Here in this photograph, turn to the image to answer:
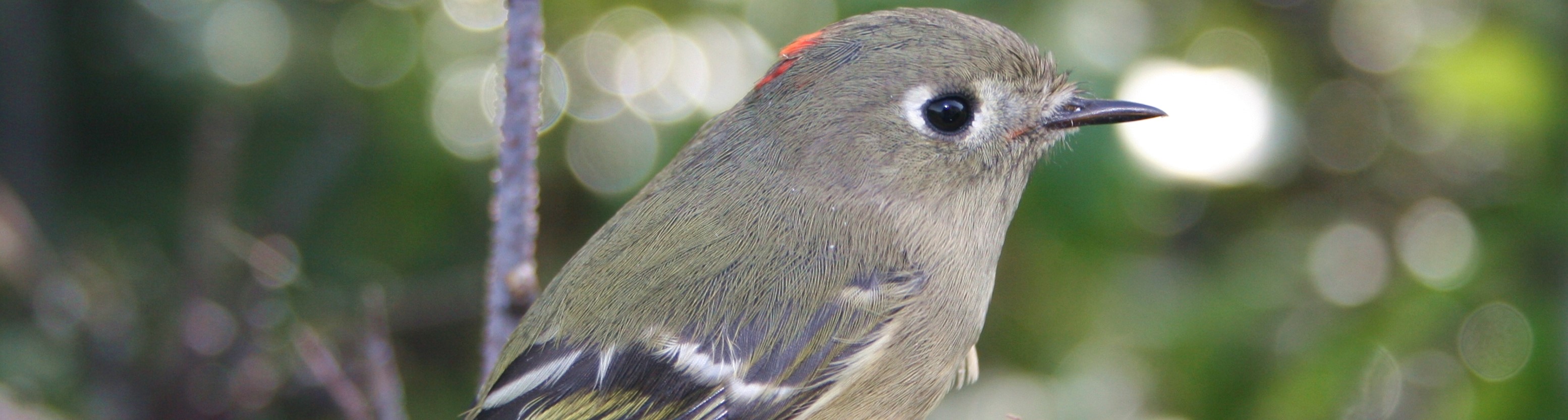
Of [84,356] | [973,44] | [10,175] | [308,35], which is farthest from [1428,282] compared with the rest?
[10,175]

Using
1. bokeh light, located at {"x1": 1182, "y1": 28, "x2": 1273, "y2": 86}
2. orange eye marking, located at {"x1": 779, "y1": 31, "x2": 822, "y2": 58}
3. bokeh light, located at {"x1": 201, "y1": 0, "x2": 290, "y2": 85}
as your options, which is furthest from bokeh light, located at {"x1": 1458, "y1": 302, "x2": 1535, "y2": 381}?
bokeh light, located at {"x1": 201, "y1": 0, "x2": 290, "y2": 85}

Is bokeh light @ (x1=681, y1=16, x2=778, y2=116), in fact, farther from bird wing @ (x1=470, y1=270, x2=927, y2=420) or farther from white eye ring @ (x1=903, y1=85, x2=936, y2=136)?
bird wing @ (x1=470, y1=270, x2=927, y2=420)

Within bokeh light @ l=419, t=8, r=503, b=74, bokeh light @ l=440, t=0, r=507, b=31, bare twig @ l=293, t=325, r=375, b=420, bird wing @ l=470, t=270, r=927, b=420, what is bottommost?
bird wing @ l=470, t=270, r=927, b=420

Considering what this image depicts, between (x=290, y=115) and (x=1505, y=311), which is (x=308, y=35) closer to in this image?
(x=290, y=115)

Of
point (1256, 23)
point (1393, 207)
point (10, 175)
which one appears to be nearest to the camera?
point (1256, 23)

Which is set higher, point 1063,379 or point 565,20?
point 565,20

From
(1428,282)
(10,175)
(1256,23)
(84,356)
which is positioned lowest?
(1428,282)

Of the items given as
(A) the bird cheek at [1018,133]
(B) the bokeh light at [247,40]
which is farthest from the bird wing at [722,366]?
(B) the bokeh light at [247,40]

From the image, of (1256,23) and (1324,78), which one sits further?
(1324,78)

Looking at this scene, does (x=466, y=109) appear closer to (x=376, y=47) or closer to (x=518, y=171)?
(x=376, y=47)
